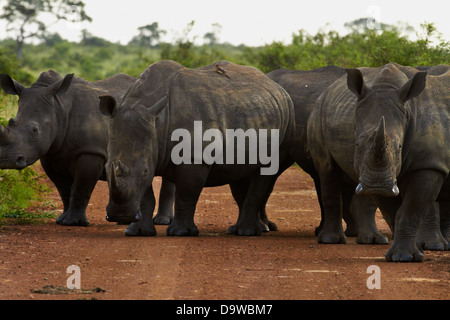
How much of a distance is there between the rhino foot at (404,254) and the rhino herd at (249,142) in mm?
11

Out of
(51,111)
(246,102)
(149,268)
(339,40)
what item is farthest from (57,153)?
(339,40)

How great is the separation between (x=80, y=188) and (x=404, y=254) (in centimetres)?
469

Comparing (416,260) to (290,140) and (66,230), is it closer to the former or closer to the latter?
(290,140)

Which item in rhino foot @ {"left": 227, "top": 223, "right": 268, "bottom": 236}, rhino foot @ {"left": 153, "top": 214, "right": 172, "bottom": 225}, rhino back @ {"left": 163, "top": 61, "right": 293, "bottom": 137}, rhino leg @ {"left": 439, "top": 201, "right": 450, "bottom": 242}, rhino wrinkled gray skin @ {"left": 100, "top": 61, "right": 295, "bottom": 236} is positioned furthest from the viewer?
rhino foot @ {"left": 153, "top": 214, "right": 172, "bottom": 225}

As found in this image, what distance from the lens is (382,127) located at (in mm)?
7535

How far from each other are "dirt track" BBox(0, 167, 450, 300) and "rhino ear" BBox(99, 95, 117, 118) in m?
1.34

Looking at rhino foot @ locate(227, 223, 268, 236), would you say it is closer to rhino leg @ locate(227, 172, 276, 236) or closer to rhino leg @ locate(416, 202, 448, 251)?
rhino leg @ locate(227, 172, 276, 236)

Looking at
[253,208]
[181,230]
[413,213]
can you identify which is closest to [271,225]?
[253,208]

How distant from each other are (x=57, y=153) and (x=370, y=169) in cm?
502

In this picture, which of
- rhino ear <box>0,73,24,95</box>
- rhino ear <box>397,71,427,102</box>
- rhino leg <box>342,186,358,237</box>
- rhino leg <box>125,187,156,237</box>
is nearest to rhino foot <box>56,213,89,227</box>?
rhino leg <box>125,187,156,237</box>

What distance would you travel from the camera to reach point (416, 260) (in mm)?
8258

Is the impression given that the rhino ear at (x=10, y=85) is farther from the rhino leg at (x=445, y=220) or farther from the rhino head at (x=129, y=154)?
the rhino leg at (x=445, y=220)

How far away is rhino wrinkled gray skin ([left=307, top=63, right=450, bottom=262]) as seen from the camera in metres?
7.79

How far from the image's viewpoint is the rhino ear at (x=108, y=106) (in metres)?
9.73
